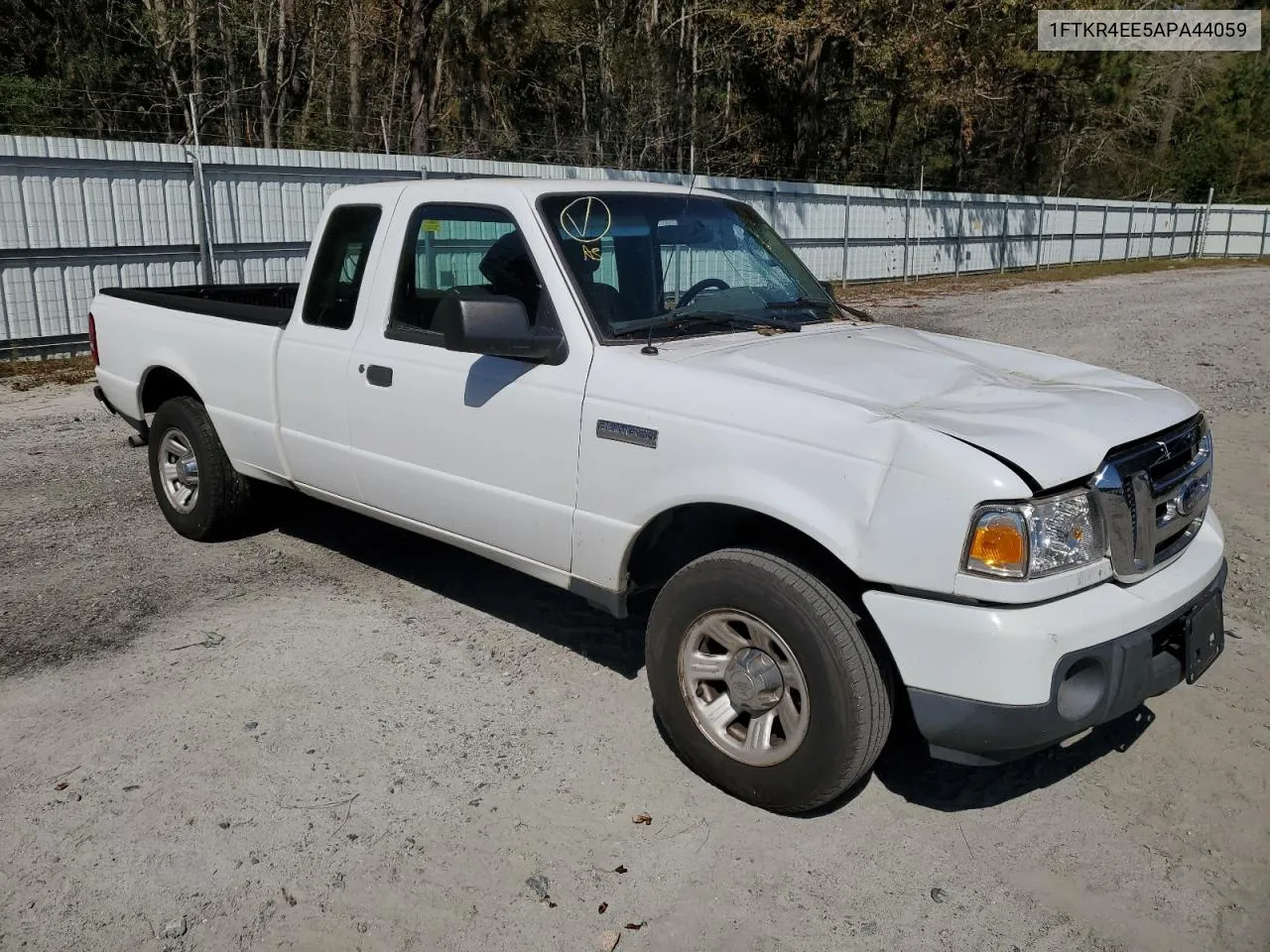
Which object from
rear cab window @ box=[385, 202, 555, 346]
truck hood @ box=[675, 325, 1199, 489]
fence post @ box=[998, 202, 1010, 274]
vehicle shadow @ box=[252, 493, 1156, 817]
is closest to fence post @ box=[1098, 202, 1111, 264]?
fence post @ box=[998, 202, 1010, 274]

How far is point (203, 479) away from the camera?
5.78 m

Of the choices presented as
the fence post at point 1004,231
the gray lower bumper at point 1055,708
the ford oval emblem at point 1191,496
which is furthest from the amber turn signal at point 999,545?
the fence post at point 1004,231

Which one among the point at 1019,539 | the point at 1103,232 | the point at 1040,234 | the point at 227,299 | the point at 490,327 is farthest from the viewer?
the point at 1103,232

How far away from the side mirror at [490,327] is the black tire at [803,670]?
3.19 ft

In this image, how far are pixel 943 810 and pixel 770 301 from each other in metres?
2.09

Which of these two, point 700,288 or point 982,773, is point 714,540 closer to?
point 700,288

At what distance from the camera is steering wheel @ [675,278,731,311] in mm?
4230

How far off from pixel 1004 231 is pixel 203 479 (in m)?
27.4

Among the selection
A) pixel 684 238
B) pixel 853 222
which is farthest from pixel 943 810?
pixel 853 222

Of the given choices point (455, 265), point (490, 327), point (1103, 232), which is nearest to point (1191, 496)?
point (490, 327)

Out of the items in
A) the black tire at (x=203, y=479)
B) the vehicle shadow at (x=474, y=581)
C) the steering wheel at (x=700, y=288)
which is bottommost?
the vehicle shadow at (x=474, y=581)

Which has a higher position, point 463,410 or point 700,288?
point 700,288

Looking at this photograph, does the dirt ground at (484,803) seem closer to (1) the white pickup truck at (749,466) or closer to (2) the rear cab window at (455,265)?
(1) the white pickup truck at (749,466)

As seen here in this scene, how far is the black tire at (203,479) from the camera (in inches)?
226
